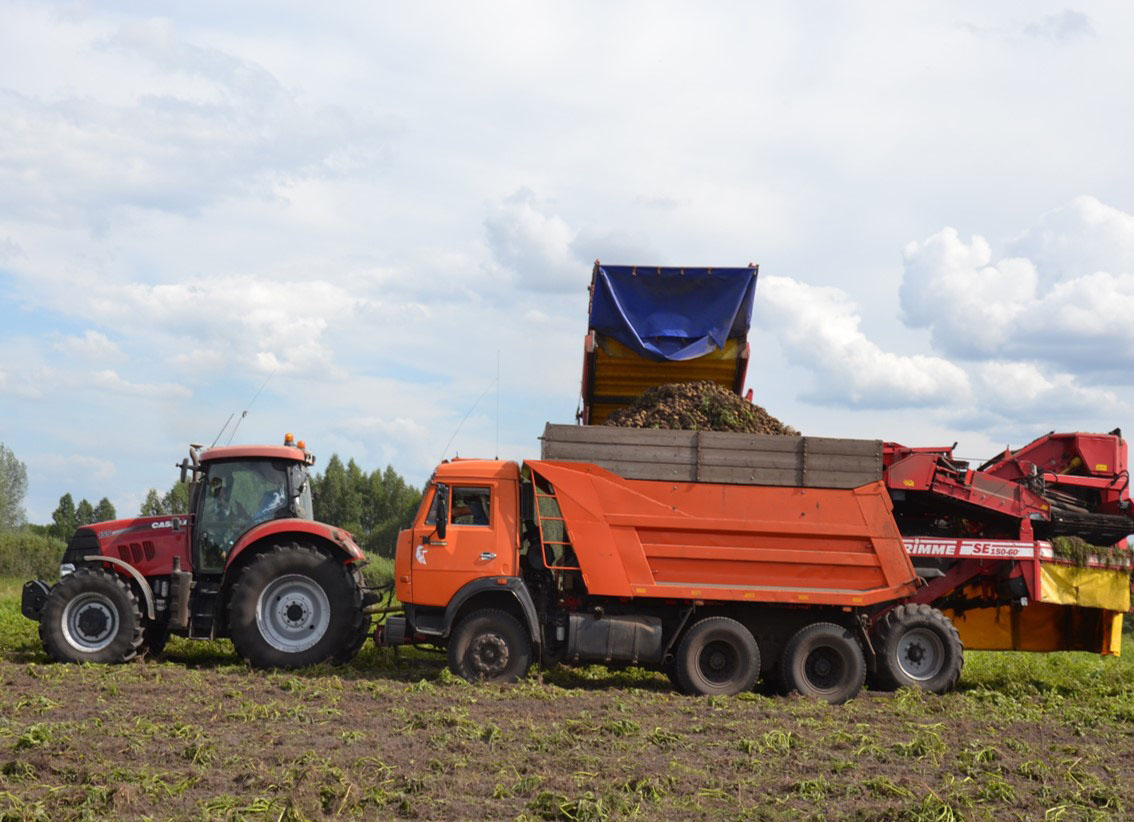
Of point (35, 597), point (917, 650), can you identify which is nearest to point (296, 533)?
point (35, 597)

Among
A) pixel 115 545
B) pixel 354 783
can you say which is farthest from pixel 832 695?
pixel 115 545

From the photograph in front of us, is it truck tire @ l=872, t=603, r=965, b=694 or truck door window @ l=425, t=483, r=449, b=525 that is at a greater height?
truck door window @ l=425, t=483, r=449, b=525

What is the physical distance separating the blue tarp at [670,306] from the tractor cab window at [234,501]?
4.21 metres

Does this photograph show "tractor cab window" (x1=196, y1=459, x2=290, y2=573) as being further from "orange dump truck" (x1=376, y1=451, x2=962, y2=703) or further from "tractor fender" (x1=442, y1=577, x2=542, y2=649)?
"tractor fender" (x1=442, y1=577, x2=542, y2=649)

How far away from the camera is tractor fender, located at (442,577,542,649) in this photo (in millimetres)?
11562

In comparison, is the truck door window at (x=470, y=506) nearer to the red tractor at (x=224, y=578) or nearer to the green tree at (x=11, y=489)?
the red tractor at (x=224, y=578)

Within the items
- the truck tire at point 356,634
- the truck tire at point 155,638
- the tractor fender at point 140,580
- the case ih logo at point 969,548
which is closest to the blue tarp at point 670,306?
the case ih logo at point 969,548

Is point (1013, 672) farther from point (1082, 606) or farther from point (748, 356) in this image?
point (748, 356)

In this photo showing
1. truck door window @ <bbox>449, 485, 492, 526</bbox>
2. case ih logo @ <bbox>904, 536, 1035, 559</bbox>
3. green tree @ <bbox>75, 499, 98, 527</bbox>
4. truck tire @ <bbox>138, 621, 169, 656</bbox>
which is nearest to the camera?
truck door window @ <bbox>449, 485, 492, 526</bbox>

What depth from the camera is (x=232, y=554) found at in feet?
40.5

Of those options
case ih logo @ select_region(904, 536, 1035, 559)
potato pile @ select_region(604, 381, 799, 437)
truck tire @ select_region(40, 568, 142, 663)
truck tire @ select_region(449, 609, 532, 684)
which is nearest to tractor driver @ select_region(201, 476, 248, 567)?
truck tire @ select_region(40, 568, 142, 663)

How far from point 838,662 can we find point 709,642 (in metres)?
1.37

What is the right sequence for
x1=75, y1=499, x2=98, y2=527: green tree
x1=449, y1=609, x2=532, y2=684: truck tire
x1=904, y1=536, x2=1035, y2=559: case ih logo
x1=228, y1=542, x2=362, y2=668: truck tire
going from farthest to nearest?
x1=75, y1=499, x2=98, y2=527: green tree
x1=904, y1=536, x2=1035, y2=559: case ih logo
x1=228, y1=542, x2=362, y2=668: truck tire
x1=449, y1=609, x2=532, y2=684: truck tire

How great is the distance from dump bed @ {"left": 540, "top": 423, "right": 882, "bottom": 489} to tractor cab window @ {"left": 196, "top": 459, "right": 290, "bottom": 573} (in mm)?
3288
